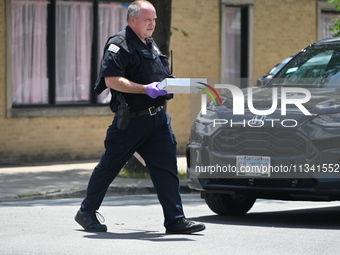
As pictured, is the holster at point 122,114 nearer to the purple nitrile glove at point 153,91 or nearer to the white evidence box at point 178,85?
the purple nitrile glove at point 153,91

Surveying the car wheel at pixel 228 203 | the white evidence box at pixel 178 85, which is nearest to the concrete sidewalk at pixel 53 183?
the car wheel at pixel 228 203

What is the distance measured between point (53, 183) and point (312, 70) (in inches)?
194

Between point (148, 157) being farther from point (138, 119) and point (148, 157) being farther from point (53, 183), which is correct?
point (53, 183)

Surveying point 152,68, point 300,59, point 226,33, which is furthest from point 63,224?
point 226,33

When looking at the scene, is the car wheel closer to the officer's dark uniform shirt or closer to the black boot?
the black boot

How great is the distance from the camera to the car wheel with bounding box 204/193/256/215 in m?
9.52

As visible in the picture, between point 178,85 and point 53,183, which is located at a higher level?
point 178,85

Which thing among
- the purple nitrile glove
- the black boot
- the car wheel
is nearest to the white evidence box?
the purple nitrile glove

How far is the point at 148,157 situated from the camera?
8.14 m

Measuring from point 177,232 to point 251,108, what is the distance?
1.65m

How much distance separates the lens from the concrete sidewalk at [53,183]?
1218cm

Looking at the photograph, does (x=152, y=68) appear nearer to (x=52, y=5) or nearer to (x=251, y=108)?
(x=251, y=108)

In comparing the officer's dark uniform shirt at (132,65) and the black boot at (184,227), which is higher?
the officer's dark uniform shirt at (132,65)

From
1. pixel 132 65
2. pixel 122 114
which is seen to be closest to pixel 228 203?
pixel 122 114
